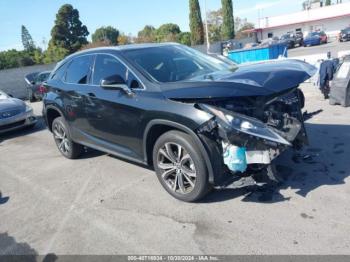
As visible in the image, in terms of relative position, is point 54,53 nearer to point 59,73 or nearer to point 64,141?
point 59,73

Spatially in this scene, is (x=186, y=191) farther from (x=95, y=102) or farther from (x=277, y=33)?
(x=277, y=33)

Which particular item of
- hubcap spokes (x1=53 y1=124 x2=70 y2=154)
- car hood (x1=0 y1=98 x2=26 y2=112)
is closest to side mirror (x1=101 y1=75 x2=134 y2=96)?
hubcap spokes (x1=53 y1=124 x2=70 y2=154)

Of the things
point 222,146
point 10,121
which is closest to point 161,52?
point 222,146

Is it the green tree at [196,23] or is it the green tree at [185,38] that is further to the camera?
the green tree at [185,38]

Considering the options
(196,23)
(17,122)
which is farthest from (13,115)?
(196,23)

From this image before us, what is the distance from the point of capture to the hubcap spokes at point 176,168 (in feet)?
13.3

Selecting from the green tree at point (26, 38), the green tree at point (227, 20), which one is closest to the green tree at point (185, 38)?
the green tree at point (227, 20)

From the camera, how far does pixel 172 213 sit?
4051 mm

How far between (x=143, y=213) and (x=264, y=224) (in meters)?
1.41

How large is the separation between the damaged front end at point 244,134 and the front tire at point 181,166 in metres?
0.20

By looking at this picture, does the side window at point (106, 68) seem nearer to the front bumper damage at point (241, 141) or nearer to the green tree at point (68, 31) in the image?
the front bumper damage at point (241, 141)

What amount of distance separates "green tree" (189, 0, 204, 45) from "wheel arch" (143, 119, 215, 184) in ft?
142

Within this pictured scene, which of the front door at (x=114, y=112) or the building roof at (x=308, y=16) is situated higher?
the building roof at (x=308, y=16)

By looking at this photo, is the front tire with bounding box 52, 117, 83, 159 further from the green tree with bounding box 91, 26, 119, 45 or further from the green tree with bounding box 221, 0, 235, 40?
the green tree with bounding box 91, 26, 119, 45
